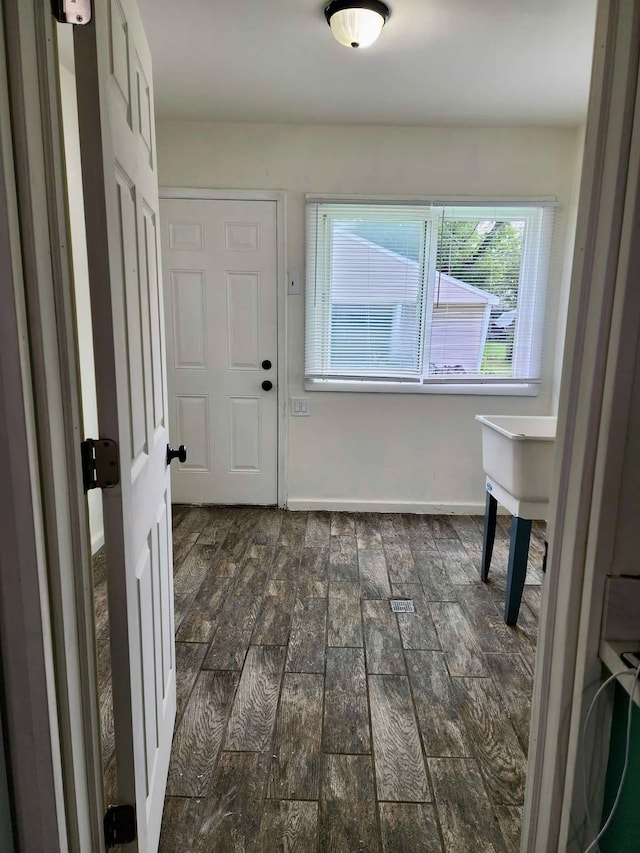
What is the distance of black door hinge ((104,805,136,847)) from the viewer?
0.98 meters

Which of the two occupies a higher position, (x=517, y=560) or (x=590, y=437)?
(x=590, y=437)

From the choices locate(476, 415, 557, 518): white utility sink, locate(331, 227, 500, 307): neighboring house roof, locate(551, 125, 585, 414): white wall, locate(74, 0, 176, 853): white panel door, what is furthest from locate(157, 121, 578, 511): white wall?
locate(74, 0, 176, 853): white panel door

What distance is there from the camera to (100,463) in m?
0.90

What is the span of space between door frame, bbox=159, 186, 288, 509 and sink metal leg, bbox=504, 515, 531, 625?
183cm

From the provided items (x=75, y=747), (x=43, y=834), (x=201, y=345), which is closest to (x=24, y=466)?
(x=75, y=747)

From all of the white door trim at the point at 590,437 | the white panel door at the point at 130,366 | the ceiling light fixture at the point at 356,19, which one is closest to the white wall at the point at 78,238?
the white panel door at the point at 130,366

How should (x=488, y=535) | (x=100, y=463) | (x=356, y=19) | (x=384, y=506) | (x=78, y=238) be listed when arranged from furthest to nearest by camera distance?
(x=384, y=506), (x=488, y=535), (x=78, y=238), (x=356, y=19), (x=100, y=463)

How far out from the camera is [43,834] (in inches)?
32.0

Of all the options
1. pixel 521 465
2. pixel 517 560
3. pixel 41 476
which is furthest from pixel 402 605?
pixel 41 476

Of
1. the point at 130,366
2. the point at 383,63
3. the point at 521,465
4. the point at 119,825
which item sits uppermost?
the point at 383,63

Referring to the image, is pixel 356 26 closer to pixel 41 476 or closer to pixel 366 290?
pixel 366 290

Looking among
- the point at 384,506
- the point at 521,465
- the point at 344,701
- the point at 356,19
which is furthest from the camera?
the point at 384,506

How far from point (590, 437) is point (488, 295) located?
2.83 metres

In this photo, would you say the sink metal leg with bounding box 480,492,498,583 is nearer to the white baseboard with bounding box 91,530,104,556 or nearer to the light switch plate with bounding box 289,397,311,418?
the light switch plate with bounding box 289,397,311,418
